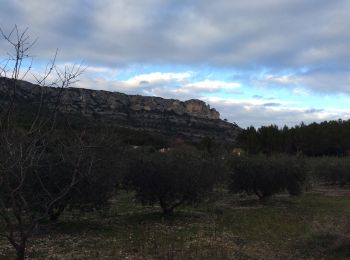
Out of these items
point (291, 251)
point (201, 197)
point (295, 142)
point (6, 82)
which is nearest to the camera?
point (6, 82)

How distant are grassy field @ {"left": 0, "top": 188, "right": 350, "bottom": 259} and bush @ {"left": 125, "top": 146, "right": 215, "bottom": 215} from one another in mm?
707

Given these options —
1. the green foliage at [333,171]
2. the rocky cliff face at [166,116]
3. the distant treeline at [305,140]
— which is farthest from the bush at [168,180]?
the distant treeline at [305,140]

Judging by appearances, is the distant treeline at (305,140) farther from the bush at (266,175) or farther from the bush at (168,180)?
the bush at (168,180)

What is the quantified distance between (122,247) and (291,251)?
4.18 metres

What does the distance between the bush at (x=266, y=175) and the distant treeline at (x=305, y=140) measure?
44052 mm

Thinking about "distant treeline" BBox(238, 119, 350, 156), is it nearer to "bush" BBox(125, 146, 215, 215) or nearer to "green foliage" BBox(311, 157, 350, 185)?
"green foliage" BBox(311, 157, 350, 185)

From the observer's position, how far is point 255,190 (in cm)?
2802

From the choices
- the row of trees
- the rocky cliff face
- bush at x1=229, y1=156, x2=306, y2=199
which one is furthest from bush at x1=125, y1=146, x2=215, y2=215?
the rocky cliff face

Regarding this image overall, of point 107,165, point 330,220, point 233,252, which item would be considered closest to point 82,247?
point 233,252

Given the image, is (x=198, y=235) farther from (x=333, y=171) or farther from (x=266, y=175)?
(x=333, y=171)

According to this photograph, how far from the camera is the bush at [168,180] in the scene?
19.9m

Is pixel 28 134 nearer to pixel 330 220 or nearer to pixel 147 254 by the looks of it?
pixel 147 254

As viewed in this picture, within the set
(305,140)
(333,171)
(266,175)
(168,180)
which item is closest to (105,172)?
(168,180)

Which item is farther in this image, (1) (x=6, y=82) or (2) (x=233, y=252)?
(2) (x=233, y=252)
